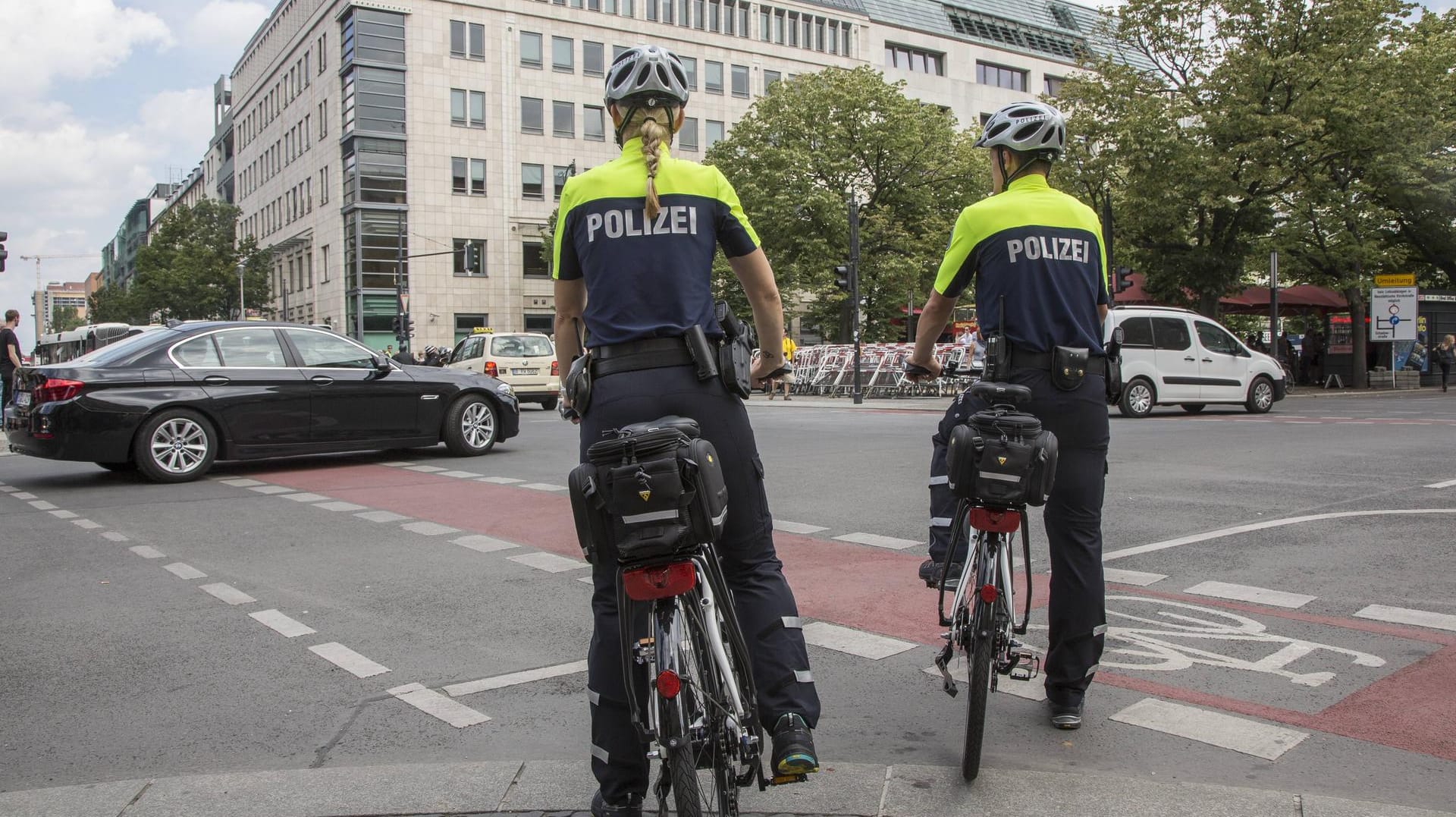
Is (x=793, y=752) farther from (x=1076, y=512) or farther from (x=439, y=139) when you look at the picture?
(x=439, y=139)

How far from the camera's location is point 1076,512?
148 inches

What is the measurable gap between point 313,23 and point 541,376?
155ft

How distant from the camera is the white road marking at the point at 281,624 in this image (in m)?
5.25

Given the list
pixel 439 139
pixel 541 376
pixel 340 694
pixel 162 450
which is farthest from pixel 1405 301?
pixel 439 139

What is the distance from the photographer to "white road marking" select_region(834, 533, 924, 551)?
725 centimetres

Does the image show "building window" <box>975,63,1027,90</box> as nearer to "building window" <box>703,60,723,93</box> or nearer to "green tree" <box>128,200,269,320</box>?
"building window" <box>703,60,723,93</box>

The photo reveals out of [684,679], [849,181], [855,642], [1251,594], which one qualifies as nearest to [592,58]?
[849,181]

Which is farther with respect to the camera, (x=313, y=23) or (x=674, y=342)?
(x=313, y=23)

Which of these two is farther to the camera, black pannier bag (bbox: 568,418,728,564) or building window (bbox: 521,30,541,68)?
building window (bbox: 521,30,541,68)

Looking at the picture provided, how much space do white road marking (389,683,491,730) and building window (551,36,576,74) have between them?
2363 inches

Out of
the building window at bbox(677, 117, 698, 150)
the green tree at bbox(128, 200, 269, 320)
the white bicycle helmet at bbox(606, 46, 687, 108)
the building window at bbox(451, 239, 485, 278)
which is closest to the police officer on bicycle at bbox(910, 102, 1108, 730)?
the white bicycle helmet at bbox(606, 46, 687, 108)

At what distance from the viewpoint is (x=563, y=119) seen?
202 ft

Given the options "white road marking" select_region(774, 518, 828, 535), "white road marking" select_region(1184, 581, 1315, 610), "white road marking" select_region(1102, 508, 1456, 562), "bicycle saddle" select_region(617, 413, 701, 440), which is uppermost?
"bicycle saddle" select_region(617, 413, 701, 440)

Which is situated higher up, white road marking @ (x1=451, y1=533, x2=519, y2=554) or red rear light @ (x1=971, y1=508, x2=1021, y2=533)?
red rear light @ (x1=971, y1=508, x2=1021, y2=533)
